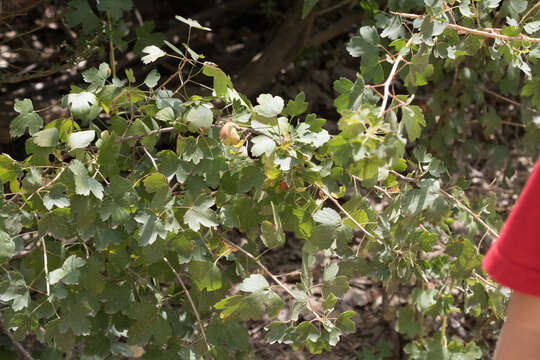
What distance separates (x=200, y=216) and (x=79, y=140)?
0.28m

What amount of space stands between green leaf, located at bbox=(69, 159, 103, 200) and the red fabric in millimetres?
756

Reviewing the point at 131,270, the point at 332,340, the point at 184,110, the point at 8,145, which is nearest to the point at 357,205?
the point at 332,340

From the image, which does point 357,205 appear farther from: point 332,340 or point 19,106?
point 19,106

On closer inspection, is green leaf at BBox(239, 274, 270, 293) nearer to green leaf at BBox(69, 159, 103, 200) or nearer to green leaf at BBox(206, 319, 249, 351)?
green leaf at BBox(206, 319, 249, 351)

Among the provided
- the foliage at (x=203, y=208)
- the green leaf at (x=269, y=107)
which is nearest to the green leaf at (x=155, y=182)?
the foliage at (x=203, y=208)

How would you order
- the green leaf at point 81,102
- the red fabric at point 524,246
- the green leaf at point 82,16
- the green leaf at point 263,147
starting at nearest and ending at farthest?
the red fabric at point 524,246, the green leaf at point 263,147, the green leaf at point 81,102, the green leaf at point 82,16

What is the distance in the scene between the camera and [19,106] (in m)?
1.37

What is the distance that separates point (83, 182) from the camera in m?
1.29

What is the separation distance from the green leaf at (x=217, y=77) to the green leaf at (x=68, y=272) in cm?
44

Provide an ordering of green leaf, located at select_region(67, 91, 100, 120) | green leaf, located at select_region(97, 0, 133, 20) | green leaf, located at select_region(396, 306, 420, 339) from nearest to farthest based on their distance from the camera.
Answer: green leaf, located at select_region(67, 91, 100, 120), green leaf, located at select_region(97, 0, 133, 20), green leaf, located at select_region(396, 306, 420, 339)

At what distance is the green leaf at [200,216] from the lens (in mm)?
1312

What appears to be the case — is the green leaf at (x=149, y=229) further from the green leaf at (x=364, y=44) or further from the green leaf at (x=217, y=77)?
the green leaf at (x=364, y=44)

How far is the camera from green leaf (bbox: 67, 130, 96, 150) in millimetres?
1321

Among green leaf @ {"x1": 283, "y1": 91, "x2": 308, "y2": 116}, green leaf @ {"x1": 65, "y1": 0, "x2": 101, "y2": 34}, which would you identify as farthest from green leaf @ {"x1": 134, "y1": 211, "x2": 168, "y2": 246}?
green leaf @ {"x1": 65, "y1": 0, "x2": 101, "y2": 34}
